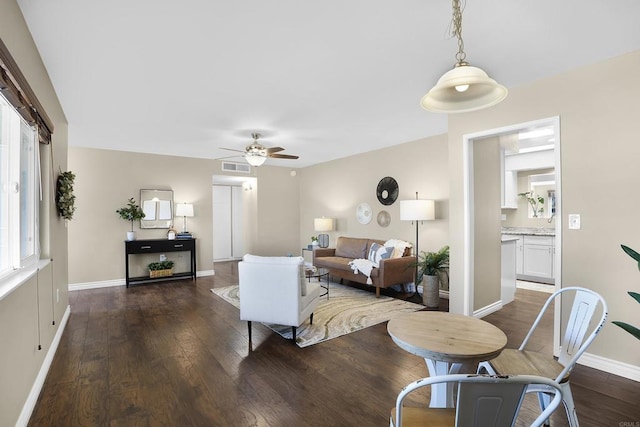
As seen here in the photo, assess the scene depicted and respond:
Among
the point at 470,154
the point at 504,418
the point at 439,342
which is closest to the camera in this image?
the point at 504,418

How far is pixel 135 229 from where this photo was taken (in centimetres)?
588

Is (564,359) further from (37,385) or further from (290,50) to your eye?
(37,385)

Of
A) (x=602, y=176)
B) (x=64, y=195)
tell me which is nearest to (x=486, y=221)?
(x=602, y=176)

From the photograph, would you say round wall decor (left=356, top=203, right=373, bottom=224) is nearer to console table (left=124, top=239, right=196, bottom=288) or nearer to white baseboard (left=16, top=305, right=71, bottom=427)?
console table (left=124, top=239, right=196, bottom=288)

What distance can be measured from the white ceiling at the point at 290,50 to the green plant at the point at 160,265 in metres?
2.91

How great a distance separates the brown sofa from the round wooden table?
9.07ft

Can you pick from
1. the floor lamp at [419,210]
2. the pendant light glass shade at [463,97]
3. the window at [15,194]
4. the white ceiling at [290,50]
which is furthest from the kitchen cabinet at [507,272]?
the window at [15,194]

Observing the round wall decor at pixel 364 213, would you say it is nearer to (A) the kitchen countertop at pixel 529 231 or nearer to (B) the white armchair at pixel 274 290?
(A) the kitchen countertop at pixel 529 231

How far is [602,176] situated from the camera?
8.41 feet

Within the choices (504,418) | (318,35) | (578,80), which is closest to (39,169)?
(318,35)

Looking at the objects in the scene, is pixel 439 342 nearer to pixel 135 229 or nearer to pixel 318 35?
pixel 318 35

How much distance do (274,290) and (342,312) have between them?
1321mm

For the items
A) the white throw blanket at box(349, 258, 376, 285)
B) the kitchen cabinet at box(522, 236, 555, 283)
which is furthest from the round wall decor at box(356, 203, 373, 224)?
the kitchen cabinet at box(522, 236, 555, 283)

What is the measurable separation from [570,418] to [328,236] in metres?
5.51
